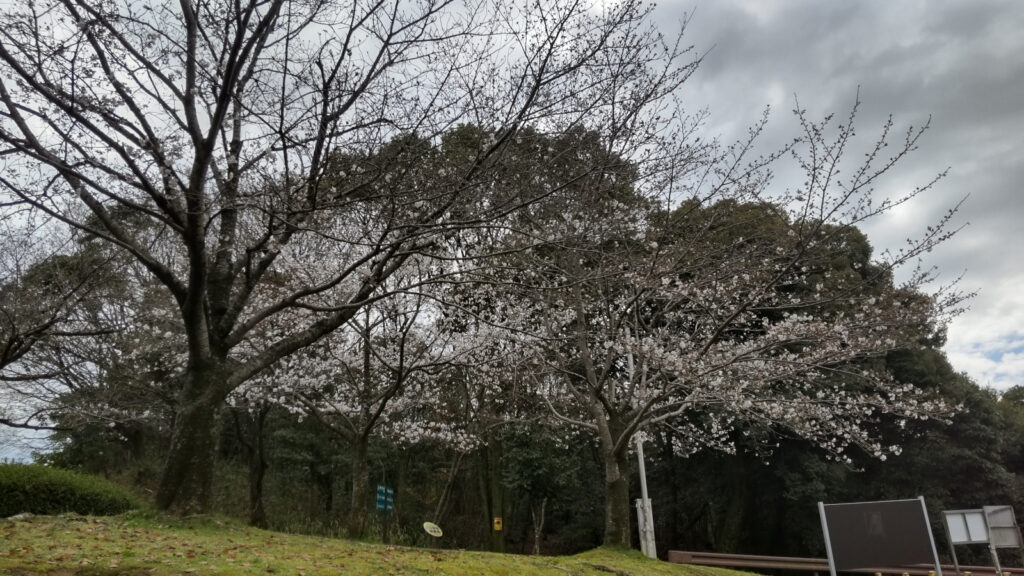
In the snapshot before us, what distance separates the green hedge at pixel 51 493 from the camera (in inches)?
375

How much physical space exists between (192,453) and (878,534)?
300 inches

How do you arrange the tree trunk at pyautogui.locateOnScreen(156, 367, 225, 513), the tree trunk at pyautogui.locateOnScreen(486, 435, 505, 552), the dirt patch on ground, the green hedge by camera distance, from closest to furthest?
1. the dirt patch on ground
2. the tree trunk at pyautogui.locateOnScreen(156, 367, 225, 513)
3. the green hedge
4. the tree trunk at pyautogui.locateOnScreen(486, 435, 505, 552)

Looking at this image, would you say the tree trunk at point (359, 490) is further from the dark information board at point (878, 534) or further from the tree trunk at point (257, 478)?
the dark information board at point (878, 534)

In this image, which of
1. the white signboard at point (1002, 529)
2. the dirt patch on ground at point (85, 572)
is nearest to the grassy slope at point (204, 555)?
the dirt patch on ground at point (85, 572)

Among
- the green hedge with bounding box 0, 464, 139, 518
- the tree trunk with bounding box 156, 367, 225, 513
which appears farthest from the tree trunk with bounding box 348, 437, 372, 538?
the tree trunk with bounding box 156, 367, 225, 513

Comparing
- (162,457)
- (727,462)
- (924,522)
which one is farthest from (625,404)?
(162,457)

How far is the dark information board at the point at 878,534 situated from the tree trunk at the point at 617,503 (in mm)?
3242

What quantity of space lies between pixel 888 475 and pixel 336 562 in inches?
639

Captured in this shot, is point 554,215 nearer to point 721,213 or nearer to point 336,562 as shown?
point 721,213

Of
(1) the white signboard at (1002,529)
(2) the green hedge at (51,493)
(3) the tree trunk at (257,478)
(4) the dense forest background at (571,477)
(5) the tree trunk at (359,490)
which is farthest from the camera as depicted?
(3) the tree trunk at (257,478)

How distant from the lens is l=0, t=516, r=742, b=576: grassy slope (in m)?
4.19

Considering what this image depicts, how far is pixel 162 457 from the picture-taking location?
62.8ft

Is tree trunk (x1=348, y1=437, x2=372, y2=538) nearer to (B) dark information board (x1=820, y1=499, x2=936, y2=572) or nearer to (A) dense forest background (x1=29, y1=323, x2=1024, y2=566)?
(A) dense forest background (x1=29, y1=323, x2=1024, y2=566)

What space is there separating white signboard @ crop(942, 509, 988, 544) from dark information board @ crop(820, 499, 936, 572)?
2.06m
